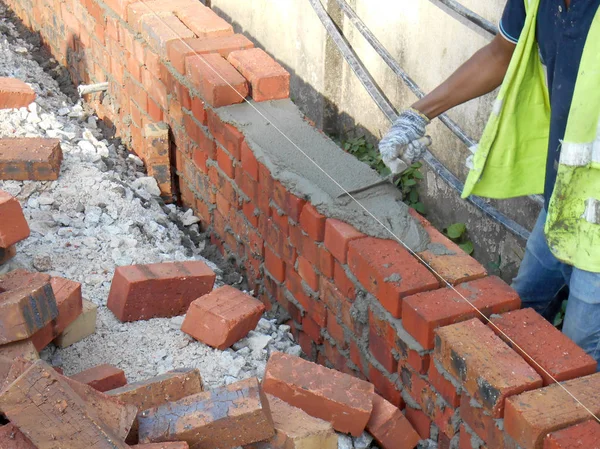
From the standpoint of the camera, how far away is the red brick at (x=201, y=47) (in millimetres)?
4461

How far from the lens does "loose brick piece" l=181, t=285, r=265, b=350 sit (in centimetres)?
336

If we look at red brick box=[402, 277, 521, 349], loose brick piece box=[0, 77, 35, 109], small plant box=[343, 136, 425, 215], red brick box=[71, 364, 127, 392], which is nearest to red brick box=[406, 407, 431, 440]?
red brick box=[402, 277, 521, 349]

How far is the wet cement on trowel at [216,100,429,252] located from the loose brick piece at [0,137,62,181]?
1002 millimetres

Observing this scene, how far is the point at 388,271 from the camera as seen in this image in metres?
3.02

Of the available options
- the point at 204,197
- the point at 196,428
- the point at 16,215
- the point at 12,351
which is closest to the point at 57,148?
the point at 204,197

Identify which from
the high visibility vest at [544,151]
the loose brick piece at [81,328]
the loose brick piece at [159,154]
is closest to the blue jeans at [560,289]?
the high visibility vest at [544,151]

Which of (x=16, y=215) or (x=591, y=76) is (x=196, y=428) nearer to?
(x=16, y=215)

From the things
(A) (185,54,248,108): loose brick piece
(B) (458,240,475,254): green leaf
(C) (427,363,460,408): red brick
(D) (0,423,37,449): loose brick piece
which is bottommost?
(B) (458,240,475,254): green leaf

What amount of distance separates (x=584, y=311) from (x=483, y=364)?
21.5 inches

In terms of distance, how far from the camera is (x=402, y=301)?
9.62ft

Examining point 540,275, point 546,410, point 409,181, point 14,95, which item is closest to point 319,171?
point 540,275

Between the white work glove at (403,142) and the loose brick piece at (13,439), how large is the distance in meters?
1.74

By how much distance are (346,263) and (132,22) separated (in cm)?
257

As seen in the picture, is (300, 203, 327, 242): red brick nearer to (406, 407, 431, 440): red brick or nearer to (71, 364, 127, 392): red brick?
(406, 407, 431, 440): red brick
